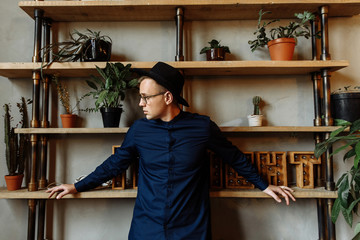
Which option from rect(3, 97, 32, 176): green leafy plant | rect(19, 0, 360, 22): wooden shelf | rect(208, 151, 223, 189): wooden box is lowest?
rect(208, 151, 223, 189): wooden box

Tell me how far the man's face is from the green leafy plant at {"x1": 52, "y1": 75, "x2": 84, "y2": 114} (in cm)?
77

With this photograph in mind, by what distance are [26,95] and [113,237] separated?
4.75ft

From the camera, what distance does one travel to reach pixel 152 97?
150cm

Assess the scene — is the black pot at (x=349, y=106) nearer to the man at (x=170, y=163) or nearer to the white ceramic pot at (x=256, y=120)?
the white ceramic pot at (x=256, y=120)

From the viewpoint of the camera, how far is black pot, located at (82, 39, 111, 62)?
180 cm

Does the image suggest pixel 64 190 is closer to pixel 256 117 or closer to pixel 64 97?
pixel 64 97

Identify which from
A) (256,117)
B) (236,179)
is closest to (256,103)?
(256,117)

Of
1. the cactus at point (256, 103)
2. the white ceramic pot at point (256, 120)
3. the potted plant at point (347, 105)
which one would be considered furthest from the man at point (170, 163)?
the potted plant at point (347, 105)

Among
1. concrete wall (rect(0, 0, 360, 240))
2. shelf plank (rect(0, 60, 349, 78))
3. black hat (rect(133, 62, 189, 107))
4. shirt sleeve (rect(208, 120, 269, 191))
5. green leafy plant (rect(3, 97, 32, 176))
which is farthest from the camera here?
concrete wall (rect(0, 0, 360, 240))

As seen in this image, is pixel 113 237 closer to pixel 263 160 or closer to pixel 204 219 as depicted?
pixel 204 219

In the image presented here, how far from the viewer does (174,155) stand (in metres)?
1.53

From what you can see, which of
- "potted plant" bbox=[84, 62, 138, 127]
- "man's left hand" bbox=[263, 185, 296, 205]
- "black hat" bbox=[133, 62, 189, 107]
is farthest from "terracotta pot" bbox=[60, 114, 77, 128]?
"man's left hand" bbox=[263, 185, 296, 205]

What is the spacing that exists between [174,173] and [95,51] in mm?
1098

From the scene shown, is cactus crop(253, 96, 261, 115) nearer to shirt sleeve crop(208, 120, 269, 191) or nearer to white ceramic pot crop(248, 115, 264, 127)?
white ceramic pot crop(248, 115, 264, 127)
